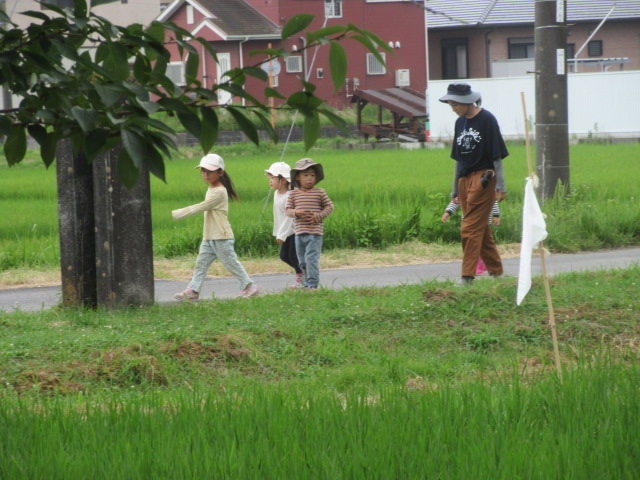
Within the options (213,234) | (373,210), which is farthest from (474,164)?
(373,210)

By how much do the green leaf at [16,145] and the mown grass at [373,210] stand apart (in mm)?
6714

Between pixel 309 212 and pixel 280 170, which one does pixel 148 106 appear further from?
pixel 280 170

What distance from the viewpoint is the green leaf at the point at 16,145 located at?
2678mm

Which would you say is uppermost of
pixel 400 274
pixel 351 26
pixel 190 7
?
pixel 190 7

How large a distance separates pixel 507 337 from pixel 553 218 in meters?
6.20

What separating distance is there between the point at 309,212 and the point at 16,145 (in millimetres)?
6556

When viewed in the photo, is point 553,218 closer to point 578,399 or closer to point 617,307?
point 617,307

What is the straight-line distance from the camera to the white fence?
32219 mm

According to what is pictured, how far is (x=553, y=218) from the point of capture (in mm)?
12656

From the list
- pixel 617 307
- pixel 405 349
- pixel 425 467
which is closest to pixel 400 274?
pixel 617 307

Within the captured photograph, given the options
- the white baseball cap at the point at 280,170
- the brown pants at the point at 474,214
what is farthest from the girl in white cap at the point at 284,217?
the brown pants at the point at 474,214

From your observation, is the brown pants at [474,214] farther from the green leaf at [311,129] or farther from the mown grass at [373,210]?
the green leaf at [311,129]

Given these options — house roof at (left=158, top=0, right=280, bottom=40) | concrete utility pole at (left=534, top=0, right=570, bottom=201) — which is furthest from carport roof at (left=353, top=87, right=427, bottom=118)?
concrete utility pole at (left=534, top=0, right=570, bottom=201)

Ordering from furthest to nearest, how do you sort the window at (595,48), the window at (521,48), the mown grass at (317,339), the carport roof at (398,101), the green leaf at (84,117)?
the window at (521,48)
the window at (595,48)
the carport roof at (398,101)
the mown grass at (317,339)
the green leaf at (84,117)
